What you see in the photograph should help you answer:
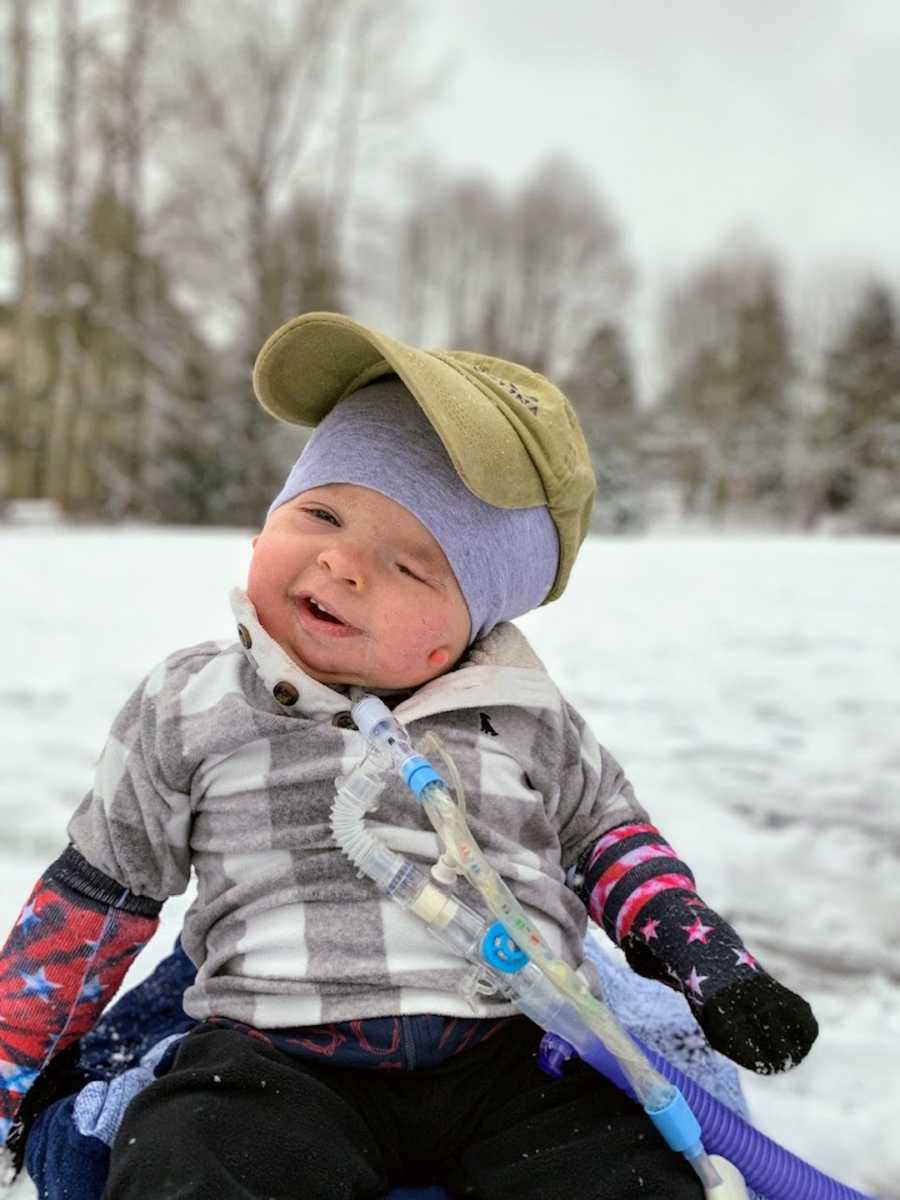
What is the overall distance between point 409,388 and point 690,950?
707 millimetres

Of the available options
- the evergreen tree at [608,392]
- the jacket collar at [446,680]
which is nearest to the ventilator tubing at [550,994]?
the jacket collar at [446,680]

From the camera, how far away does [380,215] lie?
15.5 m

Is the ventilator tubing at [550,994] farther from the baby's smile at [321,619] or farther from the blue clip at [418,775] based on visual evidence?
the baby's smile at [321,619]

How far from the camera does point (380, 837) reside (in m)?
1.16

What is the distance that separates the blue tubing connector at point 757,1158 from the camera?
1030 mm

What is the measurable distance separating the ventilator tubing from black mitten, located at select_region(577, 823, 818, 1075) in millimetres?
77

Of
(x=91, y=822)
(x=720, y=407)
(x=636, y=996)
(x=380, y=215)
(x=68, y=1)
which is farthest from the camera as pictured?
(x=720, y=407)

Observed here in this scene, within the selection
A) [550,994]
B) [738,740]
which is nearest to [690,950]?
[550,994]

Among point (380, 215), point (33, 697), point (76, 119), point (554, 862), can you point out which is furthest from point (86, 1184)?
point (380, 215)

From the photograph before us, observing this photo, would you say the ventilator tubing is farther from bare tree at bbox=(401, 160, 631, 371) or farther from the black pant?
bare tree at bbox=(401, 160, 631, 371)

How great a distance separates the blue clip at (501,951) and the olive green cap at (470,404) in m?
0.48

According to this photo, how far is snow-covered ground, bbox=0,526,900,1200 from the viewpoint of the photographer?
4.85ft

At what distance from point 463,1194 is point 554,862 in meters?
0.38

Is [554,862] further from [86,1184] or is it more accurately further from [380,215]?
[380,215]
